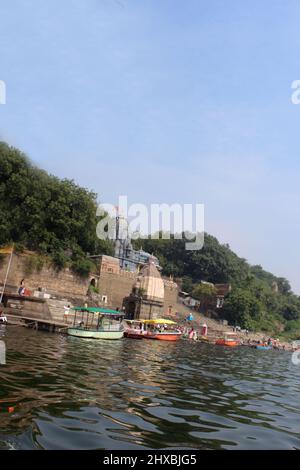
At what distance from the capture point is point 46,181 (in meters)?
42.0

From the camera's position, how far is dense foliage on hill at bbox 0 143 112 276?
39375mm

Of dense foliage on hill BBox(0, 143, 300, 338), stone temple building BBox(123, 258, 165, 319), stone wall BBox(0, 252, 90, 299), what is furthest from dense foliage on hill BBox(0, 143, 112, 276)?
stone temple building BBox(123, 258, 165, 319)

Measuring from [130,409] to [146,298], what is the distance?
39527 millimetres

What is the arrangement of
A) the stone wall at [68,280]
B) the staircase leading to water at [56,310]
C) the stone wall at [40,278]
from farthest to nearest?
the stone wall at [68,280] → the stone wall at [40,278] → the staircase leading to water at [56,310]

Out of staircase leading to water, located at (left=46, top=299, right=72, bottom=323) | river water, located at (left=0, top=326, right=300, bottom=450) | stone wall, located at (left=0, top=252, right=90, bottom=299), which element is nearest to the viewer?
river water, located at (left=0, top=326, right=300, bottom=450)

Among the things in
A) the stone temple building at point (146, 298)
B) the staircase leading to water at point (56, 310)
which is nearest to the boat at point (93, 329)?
the staircase leading to water at point (56, 310)

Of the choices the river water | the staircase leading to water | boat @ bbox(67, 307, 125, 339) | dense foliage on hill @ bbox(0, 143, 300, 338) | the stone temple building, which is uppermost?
dense foliage on hill @ bbox(0, 143, 300, 338)

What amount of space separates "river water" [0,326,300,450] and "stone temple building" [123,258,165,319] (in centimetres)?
3236

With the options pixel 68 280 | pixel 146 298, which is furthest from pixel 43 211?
pixel 146 298

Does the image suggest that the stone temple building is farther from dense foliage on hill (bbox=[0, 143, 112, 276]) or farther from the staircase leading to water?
the staircase leading to water

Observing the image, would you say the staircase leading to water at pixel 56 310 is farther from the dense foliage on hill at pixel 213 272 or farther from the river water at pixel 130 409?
the dense foliage on hill at pixel 213 272

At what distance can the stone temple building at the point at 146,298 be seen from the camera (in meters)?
47.6

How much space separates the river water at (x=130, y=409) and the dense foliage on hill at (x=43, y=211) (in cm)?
2618

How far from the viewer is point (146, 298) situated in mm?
48062
